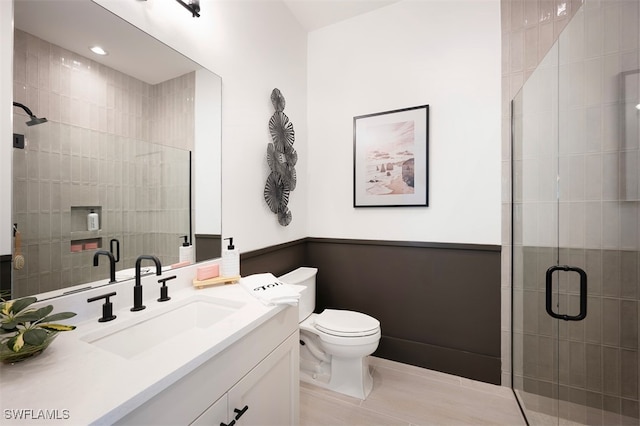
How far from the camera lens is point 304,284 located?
2.12 metres

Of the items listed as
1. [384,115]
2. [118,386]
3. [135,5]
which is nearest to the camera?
[118,386]

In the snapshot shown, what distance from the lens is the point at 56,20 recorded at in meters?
0.93

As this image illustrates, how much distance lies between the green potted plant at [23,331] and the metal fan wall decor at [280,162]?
4.40 feet

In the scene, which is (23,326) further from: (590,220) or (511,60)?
(511,60)

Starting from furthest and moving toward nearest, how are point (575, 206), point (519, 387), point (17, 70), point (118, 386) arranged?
point (519, 387)
point (575, 206)
point (17, 70)
point (118, 386)

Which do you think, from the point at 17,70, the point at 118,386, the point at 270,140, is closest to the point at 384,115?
the point at 270,140

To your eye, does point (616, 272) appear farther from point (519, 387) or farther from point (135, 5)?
point (135, 5)

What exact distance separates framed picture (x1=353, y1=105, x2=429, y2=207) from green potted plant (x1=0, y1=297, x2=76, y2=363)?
6.46 feet

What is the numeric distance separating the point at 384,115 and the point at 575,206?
54.5 inches

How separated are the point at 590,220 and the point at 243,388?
1697 mm

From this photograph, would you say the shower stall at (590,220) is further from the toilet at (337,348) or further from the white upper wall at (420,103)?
the toilet at (337,348)

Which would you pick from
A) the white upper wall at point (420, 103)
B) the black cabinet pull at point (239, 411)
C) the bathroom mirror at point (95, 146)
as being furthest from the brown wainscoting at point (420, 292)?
the black cabinet pull at point (239, 411)

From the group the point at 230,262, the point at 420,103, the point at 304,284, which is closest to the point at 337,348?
the point at 304,284

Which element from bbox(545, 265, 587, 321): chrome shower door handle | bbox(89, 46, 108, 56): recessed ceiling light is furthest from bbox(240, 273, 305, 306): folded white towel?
bbox(545, 265, 587, 321): chrome shower door handle
